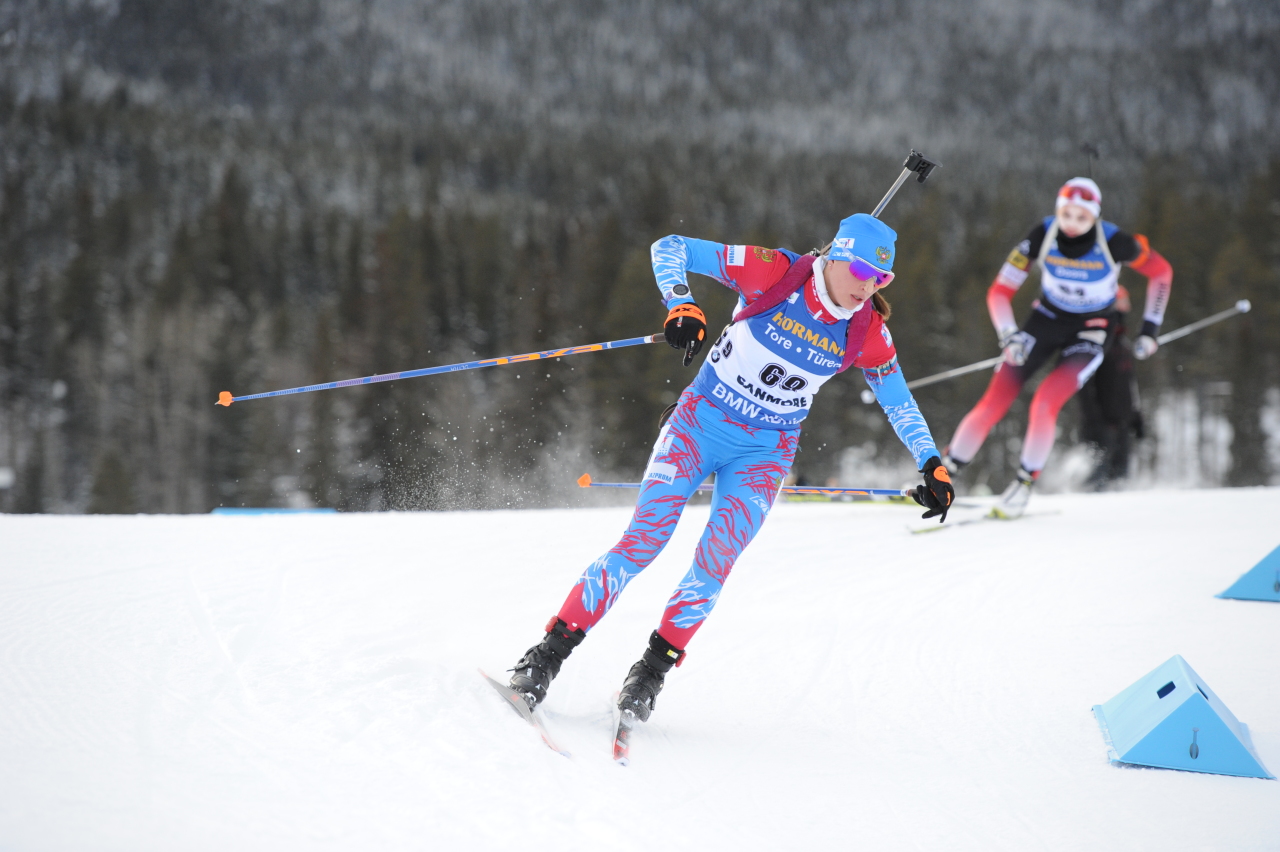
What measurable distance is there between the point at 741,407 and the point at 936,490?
740mm

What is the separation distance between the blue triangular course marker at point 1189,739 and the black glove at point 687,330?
6.28 feet

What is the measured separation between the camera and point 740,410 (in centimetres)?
332

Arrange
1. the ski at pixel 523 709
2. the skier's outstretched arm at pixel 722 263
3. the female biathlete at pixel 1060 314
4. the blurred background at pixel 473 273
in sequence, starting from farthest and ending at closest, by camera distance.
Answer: the blurred background at pixel 473 273 → the female biathlete at pixel 1060 314 → the skier's outstretched arm at pixel 722 263 → the ski at pixel 523 709

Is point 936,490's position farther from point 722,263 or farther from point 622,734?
point 622,734

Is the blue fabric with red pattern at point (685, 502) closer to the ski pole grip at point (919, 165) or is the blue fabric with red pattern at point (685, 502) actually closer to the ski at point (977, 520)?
the ski pole grip at point (919, 165)

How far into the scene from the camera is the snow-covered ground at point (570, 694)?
222cm

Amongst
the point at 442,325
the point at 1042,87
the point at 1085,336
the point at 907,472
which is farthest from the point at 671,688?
the point at 1042,87

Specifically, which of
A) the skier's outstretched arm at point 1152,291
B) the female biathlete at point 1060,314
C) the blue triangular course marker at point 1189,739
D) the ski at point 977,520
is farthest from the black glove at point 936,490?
the skier's outstretched arm at point 1152,291

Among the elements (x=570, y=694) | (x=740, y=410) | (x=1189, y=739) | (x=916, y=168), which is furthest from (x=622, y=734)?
(x=916, y=168)

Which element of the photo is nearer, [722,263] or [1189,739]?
[1189,739]

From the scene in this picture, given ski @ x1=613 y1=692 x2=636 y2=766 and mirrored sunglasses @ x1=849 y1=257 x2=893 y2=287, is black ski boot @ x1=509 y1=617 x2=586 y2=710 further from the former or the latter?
mirrored sunglasses @ x1=849 y1=257 x2=893 y2=287

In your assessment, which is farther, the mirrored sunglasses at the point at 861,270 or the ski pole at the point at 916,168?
the ski pole at the point at 916,168

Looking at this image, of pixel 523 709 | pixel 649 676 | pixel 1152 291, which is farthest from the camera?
pixel 1152 291

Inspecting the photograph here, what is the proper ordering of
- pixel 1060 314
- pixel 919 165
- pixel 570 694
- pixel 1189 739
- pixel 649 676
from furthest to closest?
pixel 1060 314, pixel 919 165, pixel 570 694, pixel 649 676, pixel 1189 739
